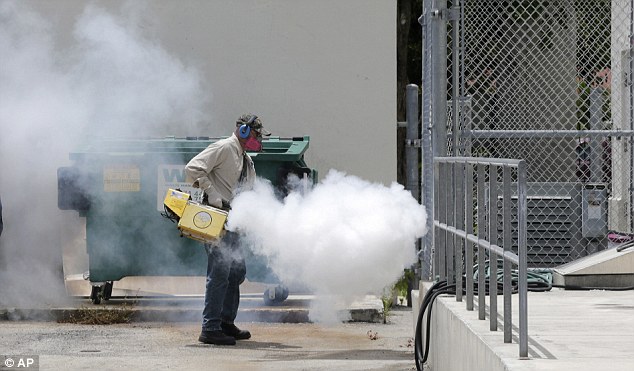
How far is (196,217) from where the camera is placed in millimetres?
9484

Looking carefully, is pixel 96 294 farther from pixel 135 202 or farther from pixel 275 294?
pixel 275 294

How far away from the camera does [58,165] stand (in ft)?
43.4

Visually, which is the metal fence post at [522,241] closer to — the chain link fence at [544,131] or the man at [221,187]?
the chain link fence at [544,131]

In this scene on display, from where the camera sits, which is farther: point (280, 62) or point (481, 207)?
point (280, 62)

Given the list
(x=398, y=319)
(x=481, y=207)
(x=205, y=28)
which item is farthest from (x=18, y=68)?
(x=481, y=207)

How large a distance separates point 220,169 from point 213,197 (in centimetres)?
28

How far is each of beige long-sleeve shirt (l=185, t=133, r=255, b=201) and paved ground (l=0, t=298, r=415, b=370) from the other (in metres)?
1.26

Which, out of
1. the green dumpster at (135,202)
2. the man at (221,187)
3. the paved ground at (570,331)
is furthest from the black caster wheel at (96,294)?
the paved ground at (570,331)

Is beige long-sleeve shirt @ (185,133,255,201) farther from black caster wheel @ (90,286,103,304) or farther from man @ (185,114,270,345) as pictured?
black caster wheel @ (90,286,103,304)

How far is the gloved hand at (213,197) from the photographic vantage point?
9.63 meters

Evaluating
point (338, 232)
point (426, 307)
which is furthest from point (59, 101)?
point (426, 307)

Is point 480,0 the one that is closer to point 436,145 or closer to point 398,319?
point 436,145

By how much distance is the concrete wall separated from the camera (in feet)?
44.4

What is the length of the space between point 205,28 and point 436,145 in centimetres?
606
